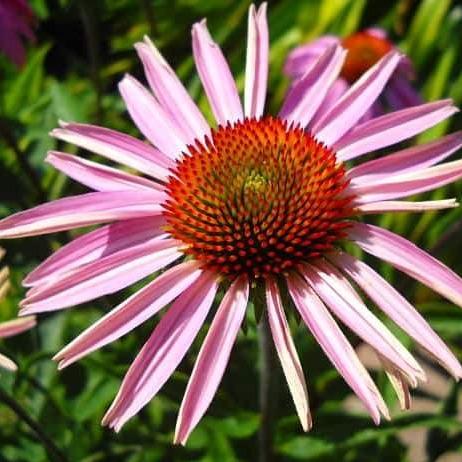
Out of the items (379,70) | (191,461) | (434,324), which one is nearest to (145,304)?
(379,70)

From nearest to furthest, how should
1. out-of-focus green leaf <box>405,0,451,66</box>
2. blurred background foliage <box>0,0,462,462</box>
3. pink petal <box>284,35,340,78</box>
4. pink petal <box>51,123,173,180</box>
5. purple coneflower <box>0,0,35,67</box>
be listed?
pink petal <box>51,123,173,180</box> → blurred background foliage <box>0,0,462,462</box> → purple coneflower <box>0,0,35,67</box> → pink petal <box>284,35,340,78</box> → out-of-focus green leaf <box>405,0,451,66</box>

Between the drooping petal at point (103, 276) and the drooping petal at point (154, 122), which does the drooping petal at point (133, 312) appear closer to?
the drooping petal at point (103, 276)

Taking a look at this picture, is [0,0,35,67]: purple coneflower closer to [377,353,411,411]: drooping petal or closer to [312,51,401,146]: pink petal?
[312,51,401,146]: pink petal

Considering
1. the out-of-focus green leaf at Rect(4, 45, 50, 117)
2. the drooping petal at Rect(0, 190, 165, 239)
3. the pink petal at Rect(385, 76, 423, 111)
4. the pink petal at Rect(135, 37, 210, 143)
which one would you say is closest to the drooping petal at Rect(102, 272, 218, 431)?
the drooping petal at Rect(0, 190, 165, 239)

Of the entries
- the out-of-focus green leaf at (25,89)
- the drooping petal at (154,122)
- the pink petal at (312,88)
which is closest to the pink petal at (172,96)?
the drooping petal at (154,122)

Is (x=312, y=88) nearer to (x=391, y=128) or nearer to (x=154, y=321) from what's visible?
(x=391, y=128)

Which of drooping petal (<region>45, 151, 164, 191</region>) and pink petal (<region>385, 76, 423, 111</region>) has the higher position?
drooping petal (<region>45, 151, 164, 191</region>)

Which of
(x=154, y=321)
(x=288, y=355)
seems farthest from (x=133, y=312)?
(x=154, y=321)
